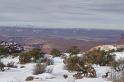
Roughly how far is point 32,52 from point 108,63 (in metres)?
6.62

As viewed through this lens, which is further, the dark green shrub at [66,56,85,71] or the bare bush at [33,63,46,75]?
the dark green shrub at [66,56,85,71]

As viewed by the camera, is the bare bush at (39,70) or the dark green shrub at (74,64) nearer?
the bare bush at (39,70)

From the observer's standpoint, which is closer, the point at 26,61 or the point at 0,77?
the point at 0,77

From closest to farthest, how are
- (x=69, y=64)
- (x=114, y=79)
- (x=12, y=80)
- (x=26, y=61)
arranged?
(x=114, y=79) < (x=12, y=80) < (x=69, y=64) < (x=26, y=61)

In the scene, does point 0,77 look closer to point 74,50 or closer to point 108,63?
point 108,63

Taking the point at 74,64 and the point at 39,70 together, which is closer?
the point at 39,70

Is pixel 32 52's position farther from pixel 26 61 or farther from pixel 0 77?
pixel 0 77

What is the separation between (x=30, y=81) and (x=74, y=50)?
2010 cm

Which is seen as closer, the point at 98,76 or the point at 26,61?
the point at 98,76

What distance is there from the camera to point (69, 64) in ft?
71.3

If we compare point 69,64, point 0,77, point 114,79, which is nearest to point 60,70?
point 69,64

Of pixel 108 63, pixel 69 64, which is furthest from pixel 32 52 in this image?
pixel 69 64

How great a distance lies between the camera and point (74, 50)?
123ft

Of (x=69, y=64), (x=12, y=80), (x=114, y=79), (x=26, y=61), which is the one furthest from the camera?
(x=26, y=61)
